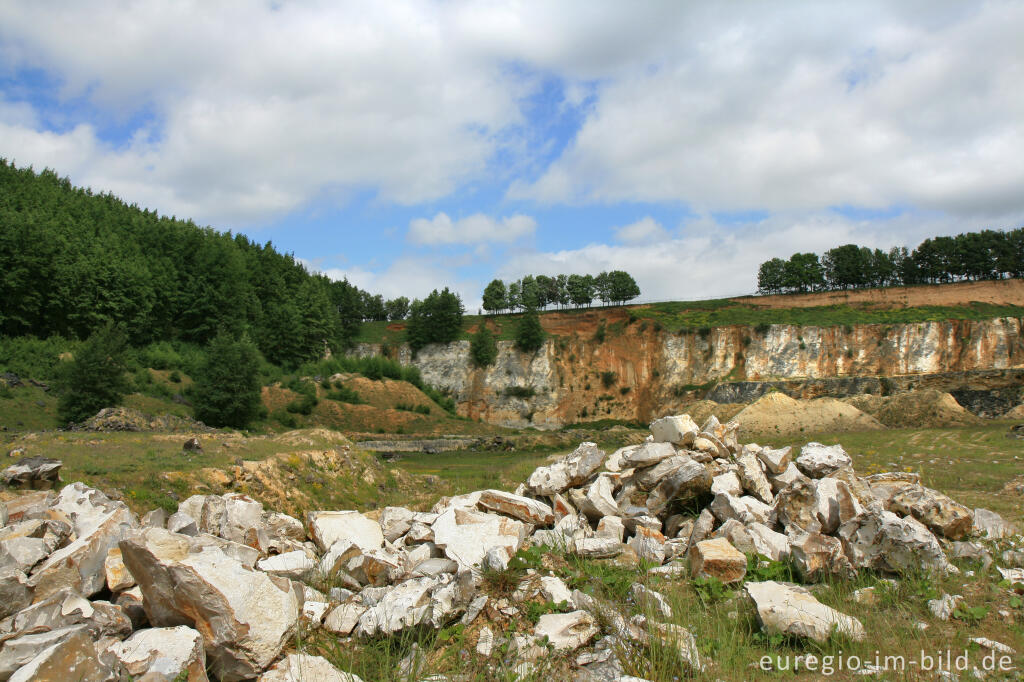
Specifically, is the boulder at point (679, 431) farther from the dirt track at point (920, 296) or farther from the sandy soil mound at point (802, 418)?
the dirt track at point (920, 296)

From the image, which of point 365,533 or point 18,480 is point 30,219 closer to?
point 18,480

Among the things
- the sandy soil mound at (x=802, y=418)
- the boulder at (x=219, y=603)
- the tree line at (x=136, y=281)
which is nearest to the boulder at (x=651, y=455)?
the boulder at (x=219, y=603)

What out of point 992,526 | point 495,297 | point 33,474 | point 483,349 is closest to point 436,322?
point 483,349

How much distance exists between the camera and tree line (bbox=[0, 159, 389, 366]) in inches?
1975

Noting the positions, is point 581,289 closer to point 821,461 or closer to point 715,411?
point 715,411

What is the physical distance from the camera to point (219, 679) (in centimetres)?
481

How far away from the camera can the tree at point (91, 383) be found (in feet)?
104

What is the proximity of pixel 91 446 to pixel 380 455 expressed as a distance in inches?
939

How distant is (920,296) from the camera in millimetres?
70938

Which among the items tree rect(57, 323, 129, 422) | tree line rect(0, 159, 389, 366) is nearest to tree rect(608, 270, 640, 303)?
tree line rect(0, 159, 389, 366)

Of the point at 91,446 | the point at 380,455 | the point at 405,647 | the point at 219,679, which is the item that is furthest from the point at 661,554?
the point at 380,455

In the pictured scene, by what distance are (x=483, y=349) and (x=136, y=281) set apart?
1554 inches

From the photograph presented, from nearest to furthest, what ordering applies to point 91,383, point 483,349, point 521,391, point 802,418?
point 91,383 < point 802,418 < point 521,391 < point 483,349

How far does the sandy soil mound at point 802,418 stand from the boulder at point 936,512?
2764cm
